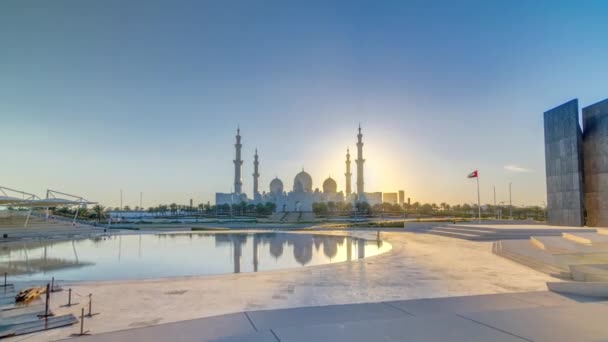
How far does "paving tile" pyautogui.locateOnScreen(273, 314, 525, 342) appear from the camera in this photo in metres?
3.90

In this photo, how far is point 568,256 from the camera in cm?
920

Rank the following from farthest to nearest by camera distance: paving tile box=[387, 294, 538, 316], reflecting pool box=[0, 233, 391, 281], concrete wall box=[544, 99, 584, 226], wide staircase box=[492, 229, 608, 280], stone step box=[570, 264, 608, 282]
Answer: concrete wall box=[544, 99, 584, 226], reflecting pool box=[0, 233, 391, 281], wide staircase box=[492, 229, 608, 280], stone step box=[570, 264, 608, 282], paving tile box=[387, 294, 538, 316]

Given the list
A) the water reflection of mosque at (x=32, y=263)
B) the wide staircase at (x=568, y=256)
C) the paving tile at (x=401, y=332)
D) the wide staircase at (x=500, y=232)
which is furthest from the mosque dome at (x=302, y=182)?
the paving tile at (x=401, y=332)

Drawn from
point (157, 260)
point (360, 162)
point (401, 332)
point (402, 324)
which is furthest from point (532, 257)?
point (360, 162)

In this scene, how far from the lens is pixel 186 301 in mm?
6441

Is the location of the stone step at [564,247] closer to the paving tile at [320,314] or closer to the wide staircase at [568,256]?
the wide staircase at [568,256]

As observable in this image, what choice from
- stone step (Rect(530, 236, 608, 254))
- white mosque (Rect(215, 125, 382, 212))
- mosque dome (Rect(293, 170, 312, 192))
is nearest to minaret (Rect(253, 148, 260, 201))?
white mosque (Rect(215, 125, 382, 212))

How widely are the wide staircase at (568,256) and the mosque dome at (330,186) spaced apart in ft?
250

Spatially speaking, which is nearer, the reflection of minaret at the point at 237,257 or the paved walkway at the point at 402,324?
the paved walkway at the point at 402,324

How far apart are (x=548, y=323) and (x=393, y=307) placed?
6.93ft

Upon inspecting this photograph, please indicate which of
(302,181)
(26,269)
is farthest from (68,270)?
(302,181)

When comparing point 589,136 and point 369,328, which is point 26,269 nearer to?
point 369,328

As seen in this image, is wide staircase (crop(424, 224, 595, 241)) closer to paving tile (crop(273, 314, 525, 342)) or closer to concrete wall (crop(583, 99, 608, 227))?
concrete wall (crop(583, 99, 608, 227))

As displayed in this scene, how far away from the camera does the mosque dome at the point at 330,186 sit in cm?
8912
